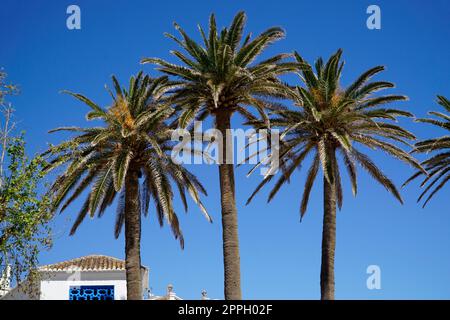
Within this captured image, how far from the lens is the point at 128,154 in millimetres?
36688

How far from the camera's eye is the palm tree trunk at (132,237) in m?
37.1

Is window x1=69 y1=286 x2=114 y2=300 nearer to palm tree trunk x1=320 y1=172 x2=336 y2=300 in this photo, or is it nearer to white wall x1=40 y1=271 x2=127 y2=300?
white wall x1=40 y1=271 x2=127 y2=300

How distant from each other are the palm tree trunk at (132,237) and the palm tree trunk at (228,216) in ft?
15.7

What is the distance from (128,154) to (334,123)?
31.8 feet

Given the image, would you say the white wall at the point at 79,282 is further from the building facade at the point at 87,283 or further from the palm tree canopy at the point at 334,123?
the palm tree canopy at the point at 334,123

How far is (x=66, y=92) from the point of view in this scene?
39.0 metres

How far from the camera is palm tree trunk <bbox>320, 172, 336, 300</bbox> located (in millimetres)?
36406

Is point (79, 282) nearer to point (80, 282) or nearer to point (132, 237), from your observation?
point (80, 282)

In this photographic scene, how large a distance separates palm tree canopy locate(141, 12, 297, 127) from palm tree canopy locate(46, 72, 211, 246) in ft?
4.18

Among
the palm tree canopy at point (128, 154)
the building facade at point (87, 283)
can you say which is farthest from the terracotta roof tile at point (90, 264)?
the palm tree canopy at point (128, 154)
